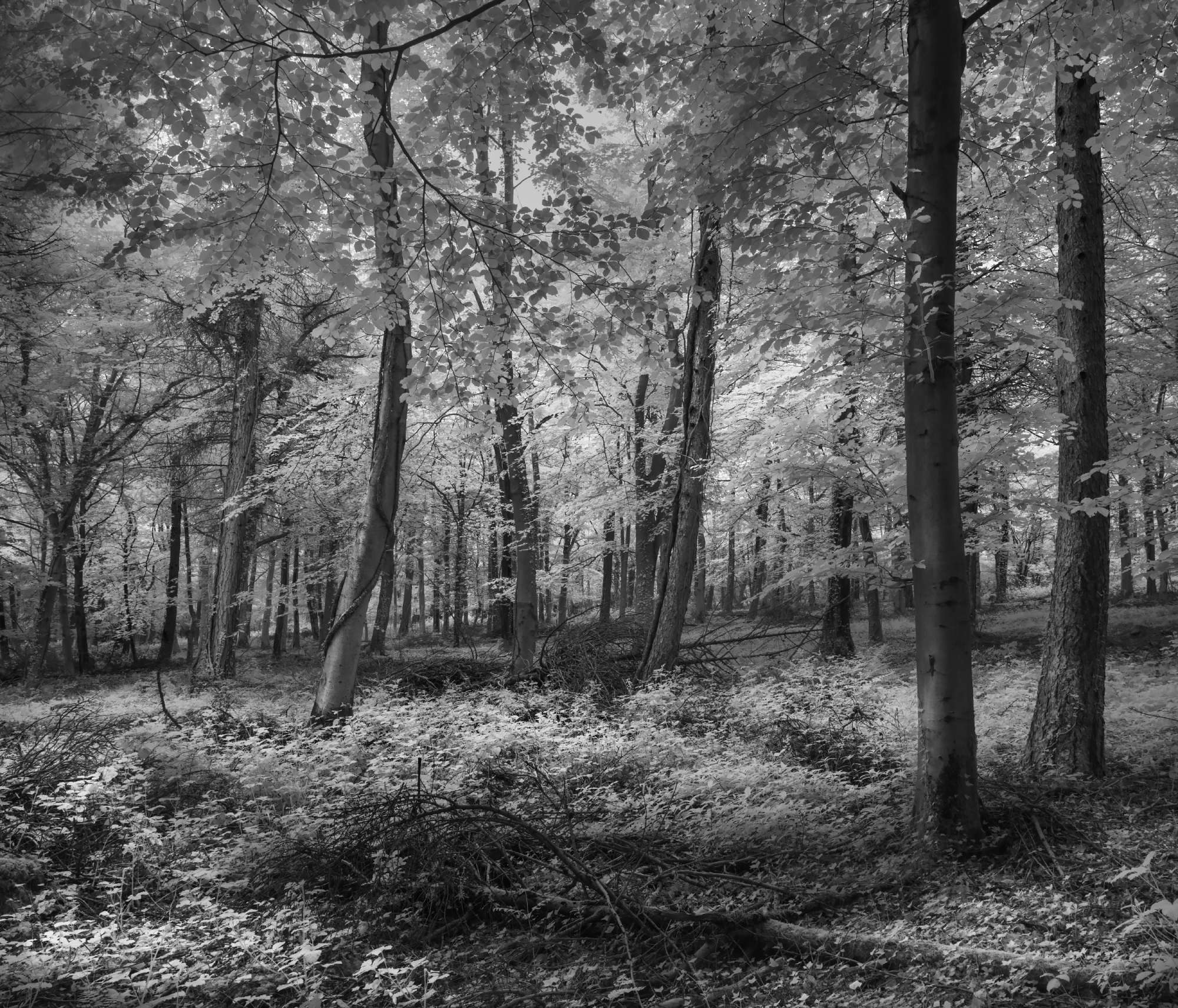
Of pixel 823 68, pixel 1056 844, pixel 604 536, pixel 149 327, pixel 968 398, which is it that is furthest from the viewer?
pixel 604 536

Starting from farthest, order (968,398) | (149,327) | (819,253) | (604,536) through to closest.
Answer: (604,536) → (149,327) → (968,398) → (819,253)

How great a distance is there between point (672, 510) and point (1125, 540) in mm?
5002

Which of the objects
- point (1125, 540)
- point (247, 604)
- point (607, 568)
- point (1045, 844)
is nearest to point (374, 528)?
point (1045, 844)

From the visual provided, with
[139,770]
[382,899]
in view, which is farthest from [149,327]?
[382,899]

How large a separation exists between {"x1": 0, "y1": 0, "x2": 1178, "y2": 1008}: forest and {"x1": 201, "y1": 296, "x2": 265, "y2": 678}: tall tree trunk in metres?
2.70

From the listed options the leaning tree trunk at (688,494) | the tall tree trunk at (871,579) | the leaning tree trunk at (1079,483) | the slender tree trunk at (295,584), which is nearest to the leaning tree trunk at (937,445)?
the leaning tree trunk at (1079,483)

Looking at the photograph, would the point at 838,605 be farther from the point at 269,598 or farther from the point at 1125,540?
the point at 269,598

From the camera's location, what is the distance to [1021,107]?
5648mm

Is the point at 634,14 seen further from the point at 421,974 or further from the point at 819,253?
the point at 421,974

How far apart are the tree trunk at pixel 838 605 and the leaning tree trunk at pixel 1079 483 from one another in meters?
5.82

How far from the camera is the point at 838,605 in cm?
1165

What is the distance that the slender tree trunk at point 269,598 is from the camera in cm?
2233

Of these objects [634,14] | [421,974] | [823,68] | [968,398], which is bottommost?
[421,974]

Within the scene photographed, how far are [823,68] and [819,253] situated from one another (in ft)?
3.49
